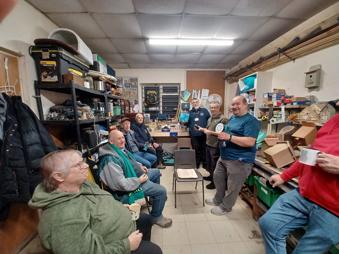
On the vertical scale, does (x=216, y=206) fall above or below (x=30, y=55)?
below

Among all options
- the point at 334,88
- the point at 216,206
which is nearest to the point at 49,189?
the point at 216,206

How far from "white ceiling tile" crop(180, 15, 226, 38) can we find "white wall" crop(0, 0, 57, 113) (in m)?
1.81

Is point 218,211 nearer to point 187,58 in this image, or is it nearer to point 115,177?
point 115,177

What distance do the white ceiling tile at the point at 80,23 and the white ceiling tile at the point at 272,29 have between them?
245cm

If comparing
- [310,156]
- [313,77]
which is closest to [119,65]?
[313,77]

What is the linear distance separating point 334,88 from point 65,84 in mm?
3120

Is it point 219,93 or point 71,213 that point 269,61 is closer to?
point 219,93

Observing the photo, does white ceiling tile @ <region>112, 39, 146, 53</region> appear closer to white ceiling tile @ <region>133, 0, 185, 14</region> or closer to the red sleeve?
white ceiling tile @ <region>133, 0, 185, 14</region>

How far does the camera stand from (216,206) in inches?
94.1

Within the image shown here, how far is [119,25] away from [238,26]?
1.73 metres

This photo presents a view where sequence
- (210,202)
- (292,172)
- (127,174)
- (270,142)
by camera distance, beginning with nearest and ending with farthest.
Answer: (292,172)
(127,174)
(270,142)
(210,202)

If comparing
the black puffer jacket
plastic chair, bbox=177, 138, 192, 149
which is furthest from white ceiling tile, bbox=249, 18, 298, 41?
the black puffer jacket

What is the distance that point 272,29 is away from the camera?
8.49 feet

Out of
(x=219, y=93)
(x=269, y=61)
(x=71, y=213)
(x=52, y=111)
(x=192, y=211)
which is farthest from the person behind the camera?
(x=219, y=93)
